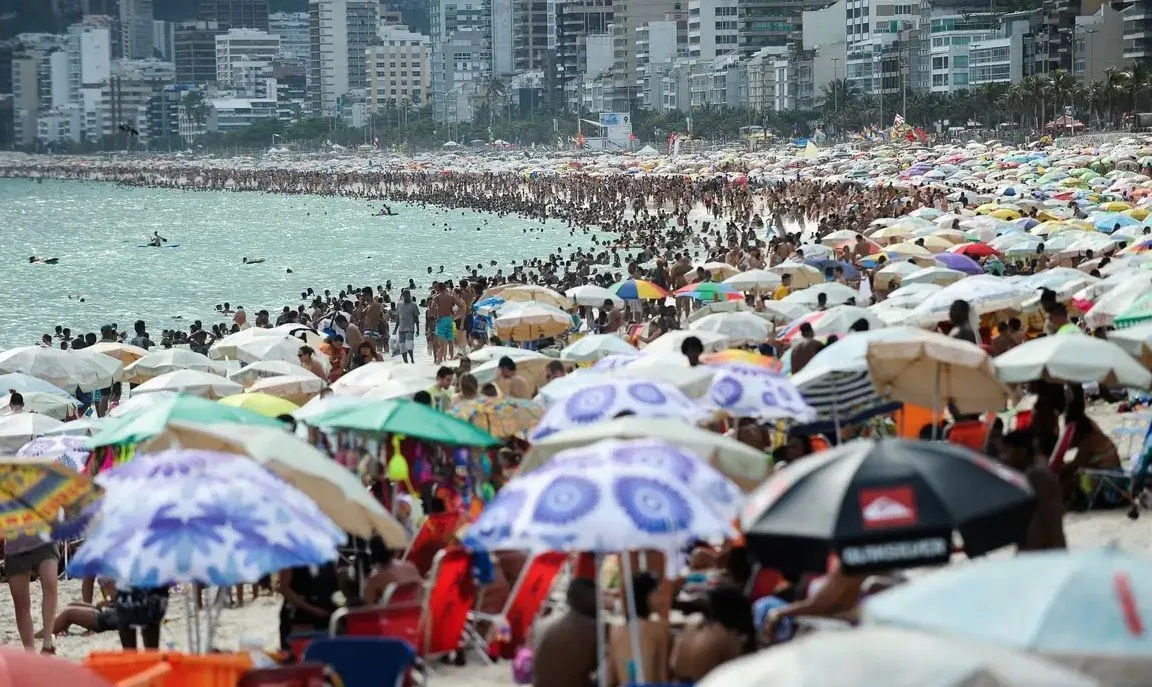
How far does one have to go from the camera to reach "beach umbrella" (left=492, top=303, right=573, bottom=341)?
778 inches

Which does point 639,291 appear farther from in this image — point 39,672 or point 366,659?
point 39,672

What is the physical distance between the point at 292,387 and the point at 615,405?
705 centimetres

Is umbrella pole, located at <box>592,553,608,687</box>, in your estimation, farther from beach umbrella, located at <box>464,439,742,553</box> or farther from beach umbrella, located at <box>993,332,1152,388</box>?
beach umbrella, located at <box>993,332,1152,388</box>

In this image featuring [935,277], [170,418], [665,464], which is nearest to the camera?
[665,464]

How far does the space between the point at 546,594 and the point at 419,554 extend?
94 centimetres

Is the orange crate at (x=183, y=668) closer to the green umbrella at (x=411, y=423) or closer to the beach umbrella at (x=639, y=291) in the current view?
the green umbrella at (x=411, y=423)

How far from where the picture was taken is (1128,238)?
24.1 metres

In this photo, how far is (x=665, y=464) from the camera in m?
6.84

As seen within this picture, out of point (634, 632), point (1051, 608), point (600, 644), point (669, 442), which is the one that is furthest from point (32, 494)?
point (1051, 608)

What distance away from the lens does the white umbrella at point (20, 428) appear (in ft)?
46.3

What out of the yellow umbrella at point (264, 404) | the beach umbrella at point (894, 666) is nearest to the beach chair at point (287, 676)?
the beach umbrella at point (894, 666)

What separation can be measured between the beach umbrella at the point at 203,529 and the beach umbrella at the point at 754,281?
47.5 feet

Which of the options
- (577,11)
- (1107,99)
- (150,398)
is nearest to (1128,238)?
(150,398)

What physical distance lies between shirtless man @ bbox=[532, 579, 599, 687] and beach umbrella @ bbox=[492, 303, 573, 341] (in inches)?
511
